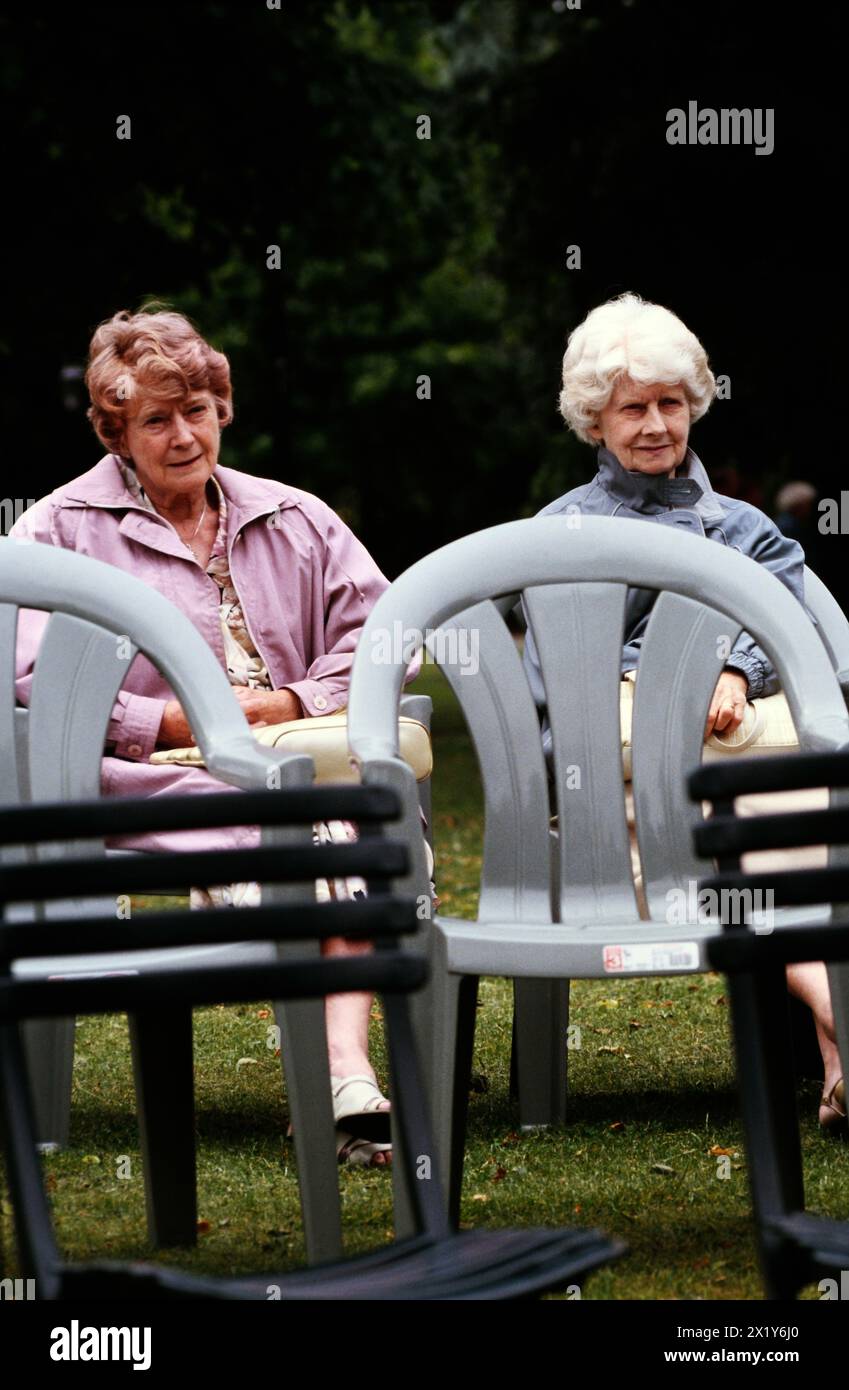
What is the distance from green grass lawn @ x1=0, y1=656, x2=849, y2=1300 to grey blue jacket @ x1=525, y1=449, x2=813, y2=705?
1.11m

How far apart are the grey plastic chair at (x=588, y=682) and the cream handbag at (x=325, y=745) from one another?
0.37 m

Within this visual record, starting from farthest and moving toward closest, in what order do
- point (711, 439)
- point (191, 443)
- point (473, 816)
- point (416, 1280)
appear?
point (711, 439) < point (473, 816) < point (191, 443) < point (416, 1280)

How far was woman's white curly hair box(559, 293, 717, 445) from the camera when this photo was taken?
476 centimetres

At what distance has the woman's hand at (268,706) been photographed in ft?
15.3

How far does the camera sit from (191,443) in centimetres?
480

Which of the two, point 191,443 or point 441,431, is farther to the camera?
point 441,431

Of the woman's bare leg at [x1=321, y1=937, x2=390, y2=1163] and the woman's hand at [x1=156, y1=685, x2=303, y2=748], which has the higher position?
the woman's hand at [x1=156, y1=685, x2=303, y2=748]

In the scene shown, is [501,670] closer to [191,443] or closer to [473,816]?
[191,443]

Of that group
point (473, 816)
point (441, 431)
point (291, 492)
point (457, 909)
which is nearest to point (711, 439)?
point (473, 816)

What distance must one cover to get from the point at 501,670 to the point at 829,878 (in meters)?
1.44

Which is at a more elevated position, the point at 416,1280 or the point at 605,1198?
the point at 416,1280
